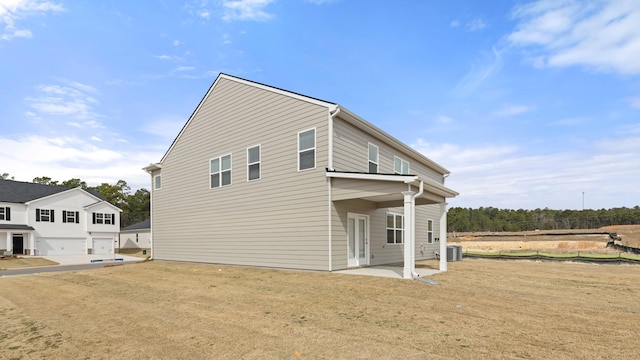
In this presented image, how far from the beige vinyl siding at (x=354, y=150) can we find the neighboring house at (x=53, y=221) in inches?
1275

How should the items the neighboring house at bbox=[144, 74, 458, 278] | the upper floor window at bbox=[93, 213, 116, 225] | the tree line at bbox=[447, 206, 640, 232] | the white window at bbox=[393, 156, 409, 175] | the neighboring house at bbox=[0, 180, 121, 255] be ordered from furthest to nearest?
the tree line at bbox=[447, 206, 640, 232] < the upper floor window at bbox=[93, 213, 116, 225] < the neighboring house at bbox=[0, 180, 121, 255] < the white window at bbox=[393, 156, 409, 175] < the neighboring house at bbox=[144, 74, 458, 278]

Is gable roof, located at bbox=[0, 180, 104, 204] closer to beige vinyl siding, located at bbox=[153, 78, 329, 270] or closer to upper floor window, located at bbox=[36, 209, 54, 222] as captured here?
upper floor window, located at bbox=[36, 209, 54, 222]

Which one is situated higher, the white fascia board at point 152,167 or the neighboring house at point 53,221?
the white fascia board at point 152,167

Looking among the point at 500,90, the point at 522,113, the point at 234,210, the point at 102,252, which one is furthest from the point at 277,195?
the point at 102,252

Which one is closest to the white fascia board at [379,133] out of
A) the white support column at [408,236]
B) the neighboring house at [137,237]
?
the white support column at [408,236]

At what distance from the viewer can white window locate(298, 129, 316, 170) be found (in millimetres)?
12203

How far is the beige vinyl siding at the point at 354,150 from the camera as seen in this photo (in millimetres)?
12094

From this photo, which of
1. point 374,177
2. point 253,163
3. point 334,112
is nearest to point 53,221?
point 253,163

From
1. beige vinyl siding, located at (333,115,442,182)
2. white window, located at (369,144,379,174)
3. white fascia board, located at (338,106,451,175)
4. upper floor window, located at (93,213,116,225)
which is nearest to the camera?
beige vinyl siding, located at (333,115,442,182)

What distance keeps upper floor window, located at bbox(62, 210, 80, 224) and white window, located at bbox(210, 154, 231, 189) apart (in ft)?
88.2

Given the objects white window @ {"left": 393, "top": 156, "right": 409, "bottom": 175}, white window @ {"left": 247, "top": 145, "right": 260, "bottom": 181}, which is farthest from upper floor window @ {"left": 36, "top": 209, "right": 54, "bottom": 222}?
white window @ {"left": 393, "top": 156, "right": 409, "bottom": 175}

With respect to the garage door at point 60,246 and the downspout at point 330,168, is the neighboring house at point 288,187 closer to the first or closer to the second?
the downspout at point 330,168

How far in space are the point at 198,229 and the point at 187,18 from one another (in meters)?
9.51

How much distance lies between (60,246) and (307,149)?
33232 mm
